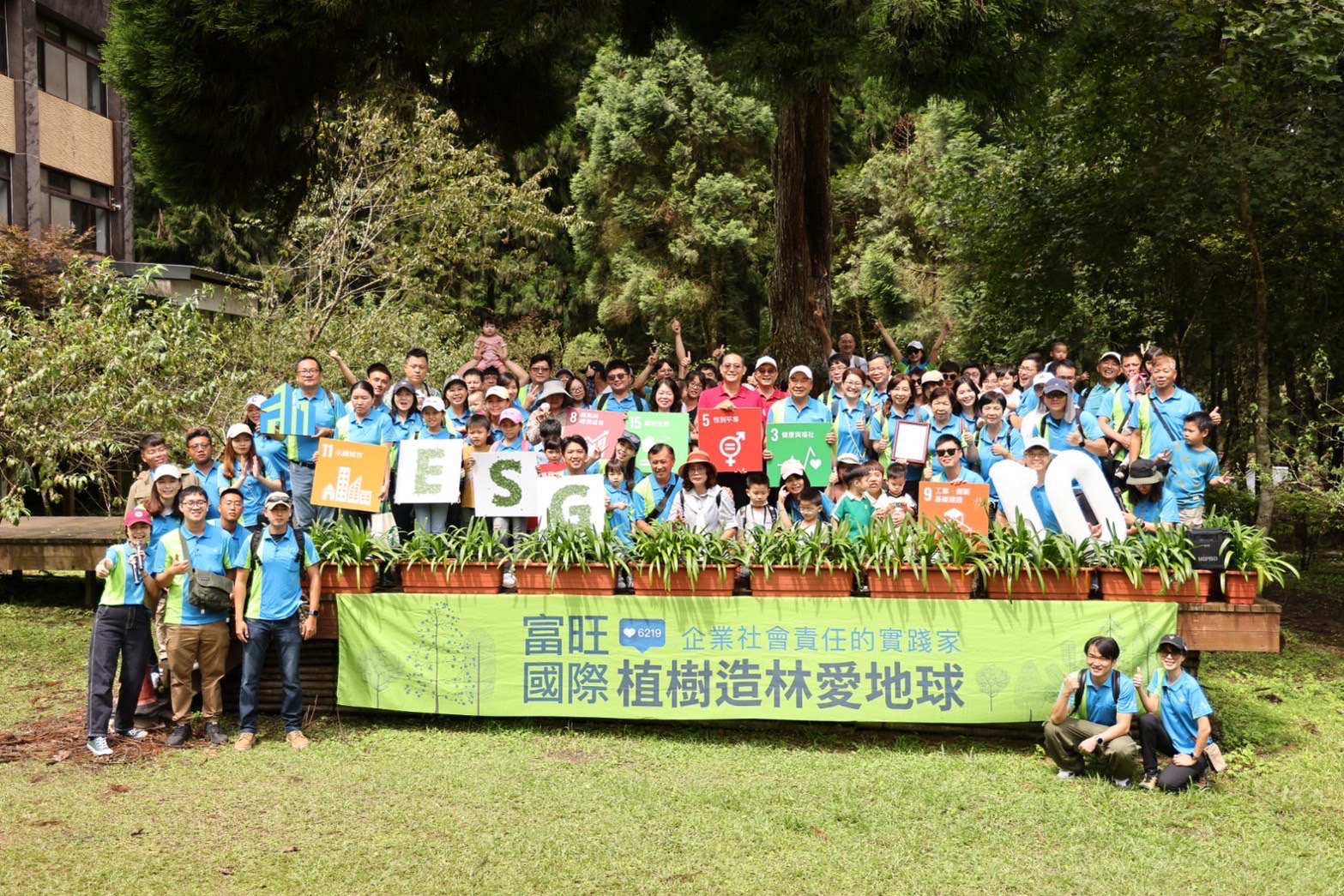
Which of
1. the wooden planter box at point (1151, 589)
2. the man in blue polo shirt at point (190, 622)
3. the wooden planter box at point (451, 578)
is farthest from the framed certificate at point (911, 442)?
the man in blue polo shirt at point (190, 622)

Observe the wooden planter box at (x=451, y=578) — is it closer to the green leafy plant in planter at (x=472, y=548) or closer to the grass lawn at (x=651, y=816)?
the green leafy plant in planter at (x=472, y=548)

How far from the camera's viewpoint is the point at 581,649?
702cm

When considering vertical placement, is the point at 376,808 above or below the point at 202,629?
below

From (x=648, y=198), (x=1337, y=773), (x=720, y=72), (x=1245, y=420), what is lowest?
(x=1337, y=773)

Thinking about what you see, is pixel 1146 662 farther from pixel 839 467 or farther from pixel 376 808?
pixel 376 808

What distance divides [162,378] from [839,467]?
6472 millimetres

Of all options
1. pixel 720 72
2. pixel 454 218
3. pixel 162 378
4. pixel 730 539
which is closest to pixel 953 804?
pixel 730 539

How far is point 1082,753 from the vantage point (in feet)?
21.1

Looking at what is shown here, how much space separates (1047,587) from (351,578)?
14.1 ft

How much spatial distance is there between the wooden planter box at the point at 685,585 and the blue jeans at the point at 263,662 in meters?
2.13

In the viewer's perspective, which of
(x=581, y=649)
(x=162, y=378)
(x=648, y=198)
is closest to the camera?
(x=581, y=649)

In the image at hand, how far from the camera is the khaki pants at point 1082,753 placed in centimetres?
623

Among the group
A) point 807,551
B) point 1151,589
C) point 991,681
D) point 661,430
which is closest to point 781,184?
point 661,430

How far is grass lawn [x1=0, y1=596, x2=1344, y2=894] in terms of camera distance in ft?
16.3
